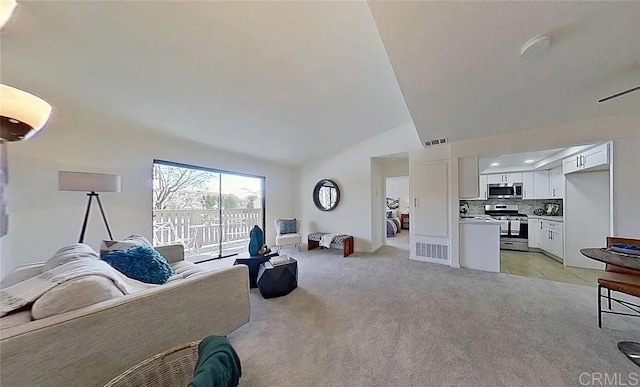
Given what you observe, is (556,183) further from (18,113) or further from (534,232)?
(18,113)

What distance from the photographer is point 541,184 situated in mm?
5301

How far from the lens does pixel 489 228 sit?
383 centimetres

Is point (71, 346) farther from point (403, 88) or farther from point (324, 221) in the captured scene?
point (324, 221)

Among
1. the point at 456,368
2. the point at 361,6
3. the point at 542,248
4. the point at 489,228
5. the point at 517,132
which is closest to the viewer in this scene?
the point at 456,368

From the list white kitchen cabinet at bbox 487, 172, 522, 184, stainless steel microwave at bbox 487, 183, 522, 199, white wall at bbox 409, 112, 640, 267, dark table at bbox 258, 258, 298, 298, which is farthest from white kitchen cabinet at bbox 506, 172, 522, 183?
dark table at bbox 258, 258, 298, 298

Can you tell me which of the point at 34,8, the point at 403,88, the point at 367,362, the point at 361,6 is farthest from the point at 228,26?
the point at 367,362

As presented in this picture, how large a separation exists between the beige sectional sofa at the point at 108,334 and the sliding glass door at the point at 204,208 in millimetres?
3085

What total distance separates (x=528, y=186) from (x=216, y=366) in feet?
23.5

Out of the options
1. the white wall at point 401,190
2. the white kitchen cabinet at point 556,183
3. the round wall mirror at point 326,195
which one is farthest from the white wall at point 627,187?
the white wall at point 401,190

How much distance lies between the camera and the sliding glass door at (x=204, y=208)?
170 inches

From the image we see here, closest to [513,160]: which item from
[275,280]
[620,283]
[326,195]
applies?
[620,283]

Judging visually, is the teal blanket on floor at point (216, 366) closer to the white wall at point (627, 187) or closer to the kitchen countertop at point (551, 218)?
the white wall at point (627, 187)

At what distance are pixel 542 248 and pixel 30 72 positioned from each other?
8.33 metres

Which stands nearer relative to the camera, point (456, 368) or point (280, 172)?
point (456, 368)
